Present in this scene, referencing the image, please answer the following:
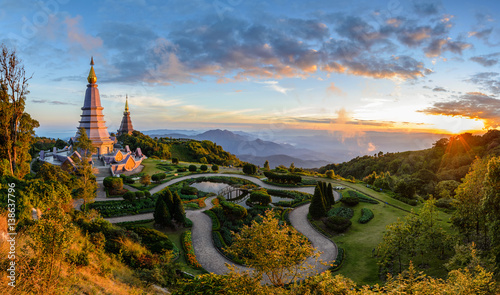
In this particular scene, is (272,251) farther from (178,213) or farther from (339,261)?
(178,213)

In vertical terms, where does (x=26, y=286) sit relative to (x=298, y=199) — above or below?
above

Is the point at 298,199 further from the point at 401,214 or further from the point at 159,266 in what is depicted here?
the point at 159,266

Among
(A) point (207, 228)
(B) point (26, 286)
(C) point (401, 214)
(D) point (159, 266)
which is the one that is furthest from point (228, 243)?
(C) point (401, 214)

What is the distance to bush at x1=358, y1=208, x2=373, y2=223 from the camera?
83.7ft

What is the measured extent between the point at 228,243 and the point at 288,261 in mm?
12939

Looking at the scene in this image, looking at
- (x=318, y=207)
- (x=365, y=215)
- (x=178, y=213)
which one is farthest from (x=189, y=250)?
(x=365, y=215)

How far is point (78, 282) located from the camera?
420 inches

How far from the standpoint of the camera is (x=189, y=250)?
63.4ft

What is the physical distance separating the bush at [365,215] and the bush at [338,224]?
2033 millimetres

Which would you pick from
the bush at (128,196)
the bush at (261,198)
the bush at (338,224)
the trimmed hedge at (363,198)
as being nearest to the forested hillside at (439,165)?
the trimmed hedge at (363,198)

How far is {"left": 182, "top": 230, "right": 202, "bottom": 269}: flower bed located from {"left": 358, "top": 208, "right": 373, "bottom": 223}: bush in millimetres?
17561

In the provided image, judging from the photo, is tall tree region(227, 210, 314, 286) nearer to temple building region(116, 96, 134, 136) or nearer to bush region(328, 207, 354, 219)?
bush region(328, 207, 354, 219)

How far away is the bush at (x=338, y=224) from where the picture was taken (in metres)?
23.6

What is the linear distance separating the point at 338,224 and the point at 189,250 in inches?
569
